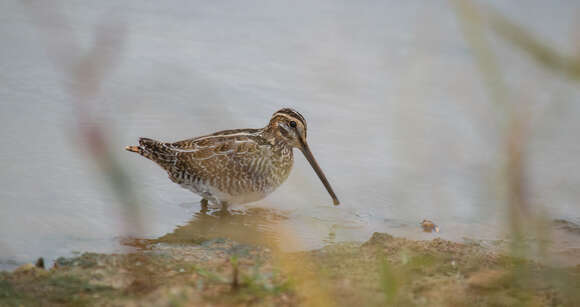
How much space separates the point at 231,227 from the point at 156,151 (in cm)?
103

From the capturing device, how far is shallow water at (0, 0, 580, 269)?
563 centimetres

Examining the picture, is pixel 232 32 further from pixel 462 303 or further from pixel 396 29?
pixel 462 303

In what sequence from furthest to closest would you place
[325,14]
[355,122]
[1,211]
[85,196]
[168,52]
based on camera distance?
[325,14] < [168,52] < [355,122] < [85,196] < [1,211]

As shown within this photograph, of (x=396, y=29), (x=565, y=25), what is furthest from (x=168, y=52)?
(x=565, y=25)

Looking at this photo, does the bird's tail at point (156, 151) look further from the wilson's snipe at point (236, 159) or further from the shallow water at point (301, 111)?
the shallow water at point (301, 111)

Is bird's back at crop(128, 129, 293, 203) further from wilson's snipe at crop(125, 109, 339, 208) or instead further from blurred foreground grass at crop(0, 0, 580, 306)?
blurred foreground grass at crop(0, 0, 580, 306)

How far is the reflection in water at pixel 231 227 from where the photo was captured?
216 inches

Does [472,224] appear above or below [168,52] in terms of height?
below

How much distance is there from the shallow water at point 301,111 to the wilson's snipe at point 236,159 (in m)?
0.22

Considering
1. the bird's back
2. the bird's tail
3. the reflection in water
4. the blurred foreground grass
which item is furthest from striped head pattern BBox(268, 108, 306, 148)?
the blurred foreground grass

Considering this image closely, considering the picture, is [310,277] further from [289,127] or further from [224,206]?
[289,127]

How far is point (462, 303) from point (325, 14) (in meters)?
7.14

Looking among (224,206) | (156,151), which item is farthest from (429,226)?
(156,151)

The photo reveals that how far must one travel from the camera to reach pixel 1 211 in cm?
544
